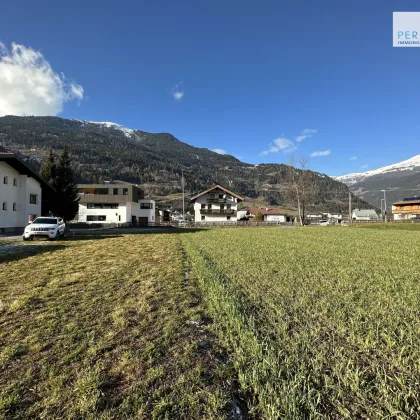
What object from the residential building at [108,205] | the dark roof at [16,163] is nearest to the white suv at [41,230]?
the dark roof at [16,163]

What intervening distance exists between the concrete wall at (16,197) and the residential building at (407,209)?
89256mm

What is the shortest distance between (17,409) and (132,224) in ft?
193

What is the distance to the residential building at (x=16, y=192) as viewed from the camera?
1069 inches

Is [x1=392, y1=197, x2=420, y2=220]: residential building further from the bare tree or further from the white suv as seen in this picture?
the white suv

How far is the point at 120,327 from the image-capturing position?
4207 mm

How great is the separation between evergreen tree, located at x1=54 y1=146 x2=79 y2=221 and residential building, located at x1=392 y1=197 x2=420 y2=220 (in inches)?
3329

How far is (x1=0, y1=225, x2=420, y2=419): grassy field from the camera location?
8.08 ft

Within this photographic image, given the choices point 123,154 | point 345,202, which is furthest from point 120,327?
point 123,154

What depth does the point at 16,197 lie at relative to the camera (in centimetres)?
2973

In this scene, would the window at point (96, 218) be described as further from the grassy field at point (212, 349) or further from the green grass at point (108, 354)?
the green grass at point (108, 354)

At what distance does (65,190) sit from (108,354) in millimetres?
41633

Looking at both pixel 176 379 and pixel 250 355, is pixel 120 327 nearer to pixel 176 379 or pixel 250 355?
pixel 176 379

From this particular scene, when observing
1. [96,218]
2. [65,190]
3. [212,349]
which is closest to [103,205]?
[96,218]

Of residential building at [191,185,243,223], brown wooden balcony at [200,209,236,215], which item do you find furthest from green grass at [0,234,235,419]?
residential building at [191,185,243,223]
